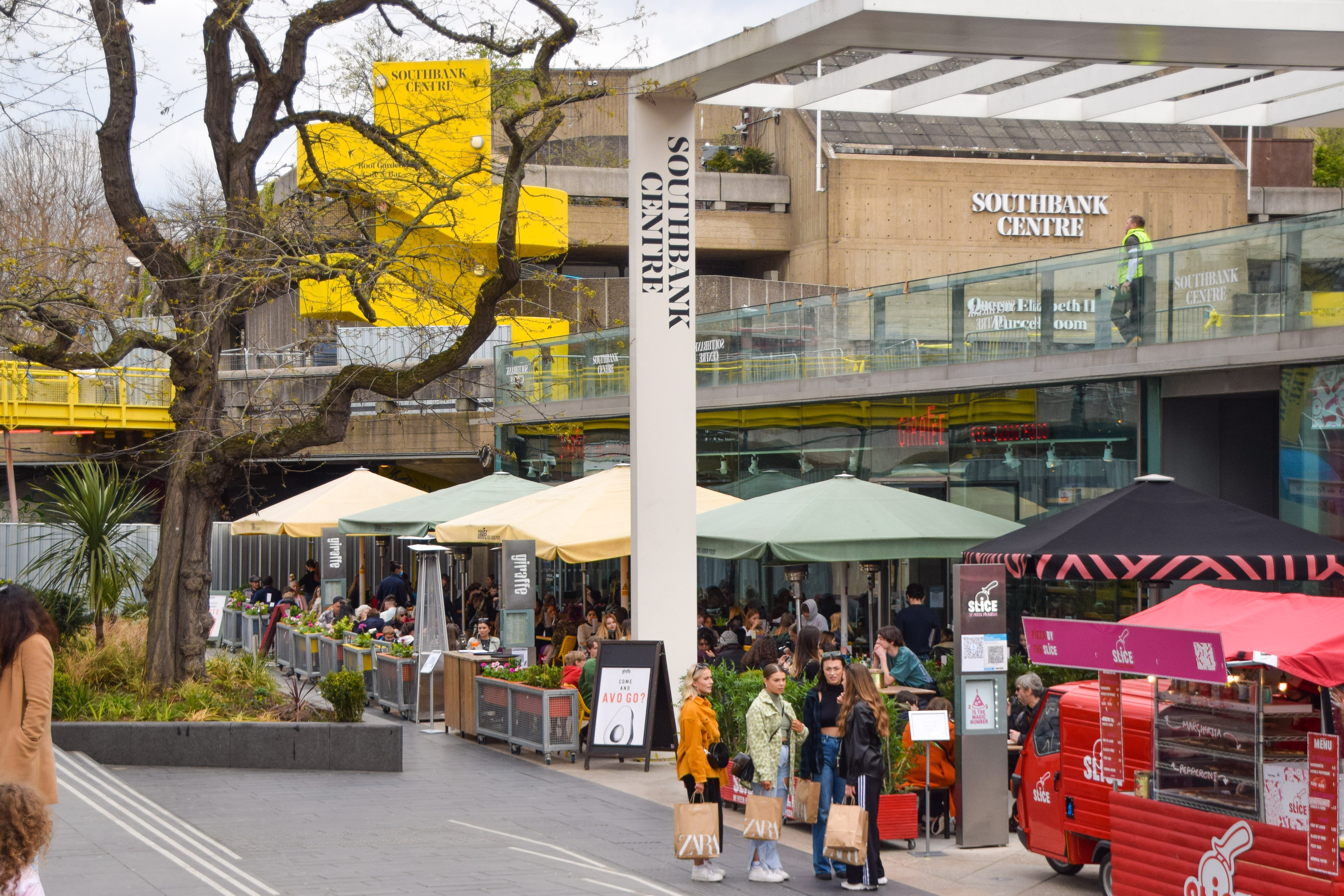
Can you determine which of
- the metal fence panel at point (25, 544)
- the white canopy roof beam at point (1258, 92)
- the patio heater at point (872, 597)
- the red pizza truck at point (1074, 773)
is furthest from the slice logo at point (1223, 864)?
the metal fence panel at point (25, 544)

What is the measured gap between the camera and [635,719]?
45.6 ft

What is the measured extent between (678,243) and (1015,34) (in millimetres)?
4101

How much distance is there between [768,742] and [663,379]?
5800 millimetres

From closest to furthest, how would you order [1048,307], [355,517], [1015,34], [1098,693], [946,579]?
[1098,693] < [1015,34] < [1048,307] < [946,579] < [355,517]

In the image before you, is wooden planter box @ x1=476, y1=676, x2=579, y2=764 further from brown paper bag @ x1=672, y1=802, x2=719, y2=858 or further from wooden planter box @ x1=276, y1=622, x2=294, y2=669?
wooden planter box @ x1=276, y1=622, x2=294, y2=669

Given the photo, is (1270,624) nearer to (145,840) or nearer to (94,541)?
(145,840)

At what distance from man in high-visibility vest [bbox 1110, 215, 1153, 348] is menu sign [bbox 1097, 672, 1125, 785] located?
7.82 m

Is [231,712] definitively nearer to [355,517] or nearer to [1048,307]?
[355,517]

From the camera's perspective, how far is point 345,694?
13.7m

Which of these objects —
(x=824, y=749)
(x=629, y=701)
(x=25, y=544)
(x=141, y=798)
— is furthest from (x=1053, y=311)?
(x=25, y=544)

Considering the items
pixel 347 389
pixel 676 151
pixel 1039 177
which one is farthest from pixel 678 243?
pixel 1039 177

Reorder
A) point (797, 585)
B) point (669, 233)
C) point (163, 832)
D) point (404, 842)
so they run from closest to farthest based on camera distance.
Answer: point (163, 832)
point (404, 842)
point (669, 233)
point (797, 585)

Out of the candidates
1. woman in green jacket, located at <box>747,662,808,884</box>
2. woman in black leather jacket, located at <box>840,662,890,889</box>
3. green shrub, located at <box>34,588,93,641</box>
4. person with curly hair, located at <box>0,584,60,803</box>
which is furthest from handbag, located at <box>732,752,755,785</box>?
green shrub, located at <box>34,588,93,641</box>

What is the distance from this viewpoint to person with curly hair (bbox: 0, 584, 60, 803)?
7102 millimetres
